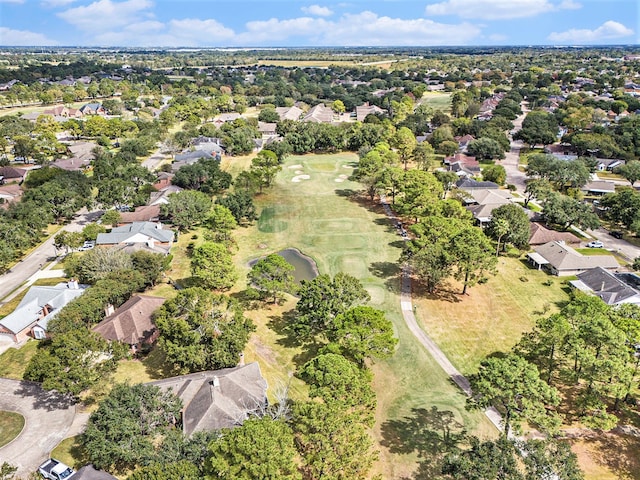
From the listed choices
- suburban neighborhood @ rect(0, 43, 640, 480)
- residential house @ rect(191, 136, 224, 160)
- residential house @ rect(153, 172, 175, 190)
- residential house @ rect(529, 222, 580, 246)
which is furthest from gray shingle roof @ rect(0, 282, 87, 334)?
residential house @ rect(191, 136, 224, 160)

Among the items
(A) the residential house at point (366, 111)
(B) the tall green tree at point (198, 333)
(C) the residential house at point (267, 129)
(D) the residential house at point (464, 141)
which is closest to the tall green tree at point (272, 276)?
(B) the tall green tree at point (198, 333)

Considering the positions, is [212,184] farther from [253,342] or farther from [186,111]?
[186,111]

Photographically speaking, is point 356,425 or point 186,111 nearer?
point 356,425

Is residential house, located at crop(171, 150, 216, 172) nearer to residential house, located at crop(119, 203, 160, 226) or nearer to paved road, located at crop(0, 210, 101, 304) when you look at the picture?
residential house, located at crop(119, 203, 160, 226)

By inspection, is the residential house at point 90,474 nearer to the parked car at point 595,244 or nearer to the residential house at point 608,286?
the residential house at point 608,286

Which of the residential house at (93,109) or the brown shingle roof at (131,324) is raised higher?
the residential house at (93,109)

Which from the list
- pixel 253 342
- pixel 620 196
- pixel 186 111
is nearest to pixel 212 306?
pixel 253 342
